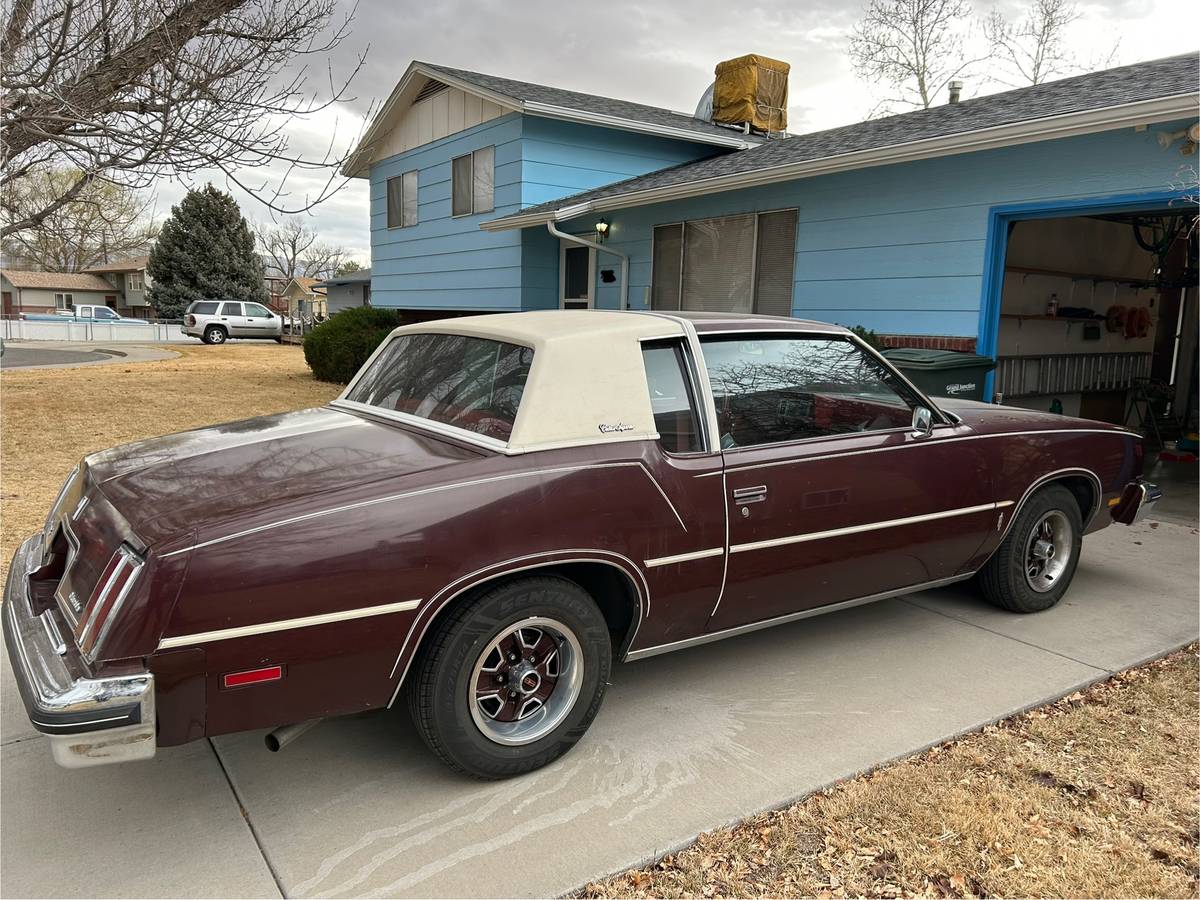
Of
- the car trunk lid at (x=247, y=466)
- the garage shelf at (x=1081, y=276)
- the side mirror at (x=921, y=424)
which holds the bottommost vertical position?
the car trunk lid at (x=247, y=466)

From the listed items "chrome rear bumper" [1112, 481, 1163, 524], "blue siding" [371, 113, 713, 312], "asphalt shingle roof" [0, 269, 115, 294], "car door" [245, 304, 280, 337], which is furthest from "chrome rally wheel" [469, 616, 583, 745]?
"asphalt shingle roof" [0, 269, 115, 294]

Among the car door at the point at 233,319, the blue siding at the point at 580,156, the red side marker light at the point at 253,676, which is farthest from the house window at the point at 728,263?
the car door at the point at 233,319

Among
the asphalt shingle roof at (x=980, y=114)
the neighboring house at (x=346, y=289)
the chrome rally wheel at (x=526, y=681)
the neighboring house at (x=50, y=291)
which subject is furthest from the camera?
the neighboring house at (x=50, y=291)

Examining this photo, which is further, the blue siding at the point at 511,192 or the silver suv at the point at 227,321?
the silver suv at the point at 227,321

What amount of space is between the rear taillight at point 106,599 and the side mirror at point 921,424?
316 centimetres

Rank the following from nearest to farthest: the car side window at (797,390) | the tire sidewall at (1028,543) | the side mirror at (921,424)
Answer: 1. the car side window at (797,390)
2. the side mirror at (921,424)
3. the tire sidewall at (1028,543)

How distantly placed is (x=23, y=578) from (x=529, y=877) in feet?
6.98

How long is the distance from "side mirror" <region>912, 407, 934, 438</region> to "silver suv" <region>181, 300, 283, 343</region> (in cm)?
3416

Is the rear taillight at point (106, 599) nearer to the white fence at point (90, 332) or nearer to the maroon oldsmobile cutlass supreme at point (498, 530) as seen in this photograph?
the maroon oldsmobile cutlass supreme at point (498, 530)

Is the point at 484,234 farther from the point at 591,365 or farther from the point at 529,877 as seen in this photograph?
the point at 529,877

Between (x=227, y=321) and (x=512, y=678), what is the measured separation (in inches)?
1378

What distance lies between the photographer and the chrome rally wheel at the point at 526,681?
9.45ft

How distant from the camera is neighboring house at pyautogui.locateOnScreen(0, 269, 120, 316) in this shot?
61.1m

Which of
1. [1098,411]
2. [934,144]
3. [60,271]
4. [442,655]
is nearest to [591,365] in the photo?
[442,655]
